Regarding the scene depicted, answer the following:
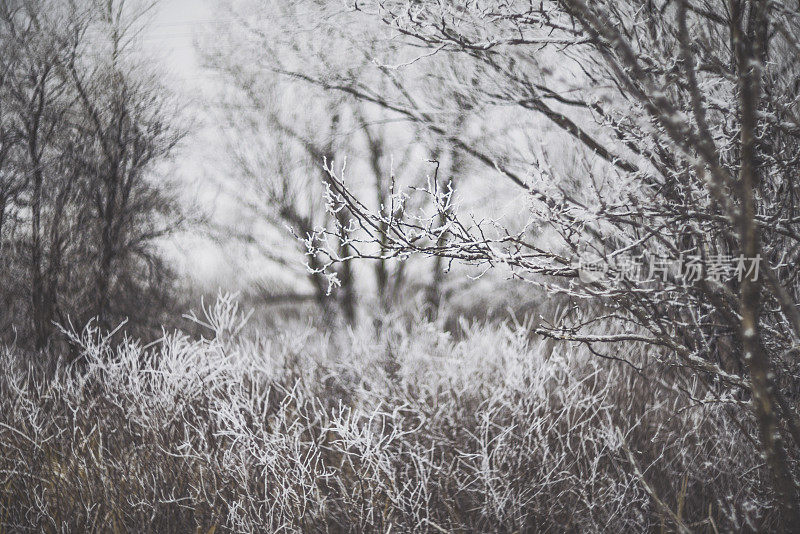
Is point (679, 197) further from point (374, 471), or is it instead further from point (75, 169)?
point (75, 169)

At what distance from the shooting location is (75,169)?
24.2 ft

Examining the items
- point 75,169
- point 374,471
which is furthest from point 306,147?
point 374,471

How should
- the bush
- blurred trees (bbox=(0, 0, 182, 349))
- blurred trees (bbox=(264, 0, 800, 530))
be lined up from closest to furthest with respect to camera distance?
blurred trees (bbox=(264, 0, 800, 530)) → the bush → blurred trees (bbox=(0, 0, 182, 349))

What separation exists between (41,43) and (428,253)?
737 centimetres

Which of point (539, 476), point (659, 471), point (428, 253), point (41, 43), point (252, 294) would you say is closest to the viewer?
point (428, 253)

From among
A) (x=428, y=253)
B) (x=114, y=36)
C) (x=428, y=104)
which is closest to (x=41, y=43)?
(x=114, y=36)

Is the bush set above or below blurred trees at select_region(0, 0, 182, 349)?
below

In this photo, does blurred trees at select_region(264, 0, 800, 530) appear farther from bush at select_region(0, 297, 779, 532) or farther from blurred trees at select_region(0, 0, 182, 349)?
blurred trees at select_region(0, 0, 182, 349)

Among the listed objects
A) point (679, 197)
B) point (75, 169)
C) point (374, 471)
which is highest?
point (75, 169)

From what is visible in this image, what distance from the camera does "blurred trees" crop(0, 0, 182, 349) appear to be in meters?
6.93

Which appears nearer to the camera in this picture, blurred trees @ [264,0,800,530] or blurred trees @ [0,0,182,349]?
blurred trees @ [264,0,800,530]

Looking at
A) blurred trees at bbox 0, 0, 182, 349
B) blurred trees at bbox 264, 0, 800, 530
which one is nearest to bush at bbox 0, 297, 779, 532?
blurred trees at bbox 264, 0, 800, 530

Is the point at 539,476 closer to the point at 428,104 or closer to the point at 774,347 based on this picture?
the point at 774,347

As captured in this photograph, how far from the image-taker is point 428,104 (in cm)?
604
